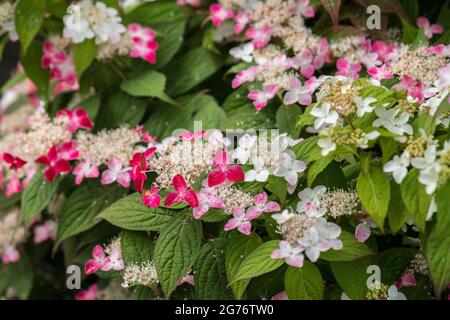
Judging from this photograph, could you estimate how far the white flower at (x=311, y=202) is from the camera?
116 cm

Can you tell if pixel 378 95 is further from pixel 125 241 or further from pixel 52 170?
pixel 52 170

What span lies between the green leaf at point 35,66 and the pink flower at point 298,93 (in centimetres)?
77

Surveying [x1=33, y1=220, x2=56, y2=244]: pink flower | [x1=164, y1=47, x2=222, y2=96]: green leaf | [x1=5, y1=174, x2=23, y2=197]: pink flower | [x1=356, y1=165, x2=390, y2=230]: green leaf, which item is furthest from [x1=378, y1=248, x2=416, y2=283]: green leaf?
[x1=33, y1=220, x2=56, y2=244]: pink flower

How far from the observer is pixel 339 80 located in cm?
122

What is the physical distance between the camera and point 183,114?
1.71m

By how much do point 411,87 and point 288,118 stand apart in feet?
1.02

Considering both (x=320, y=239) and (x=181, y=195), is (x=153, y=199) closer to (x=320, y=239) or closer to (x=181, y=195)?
(x=181, y=195)

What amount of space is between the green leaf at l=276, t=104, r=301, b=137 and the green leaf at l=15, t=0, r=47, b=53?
66cm

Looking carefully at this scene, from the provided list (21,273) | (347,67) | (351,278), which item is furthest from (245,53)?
(21,273)

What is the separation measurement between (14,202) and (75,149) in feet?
1.53

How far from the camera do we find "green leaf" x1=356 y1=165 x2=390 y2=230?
1083 millimetres

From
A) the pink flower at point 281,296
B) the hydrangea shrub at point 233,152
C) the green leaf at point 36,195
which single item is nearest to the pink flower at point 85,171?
the hydrangea shrub at point 233,152

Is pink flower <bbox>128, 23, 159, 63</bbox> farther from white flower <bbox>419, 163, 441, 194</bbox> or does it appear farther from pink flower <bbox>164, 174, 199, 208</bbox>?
white flower <bbox>419, 163, 441, 194</bbox>
